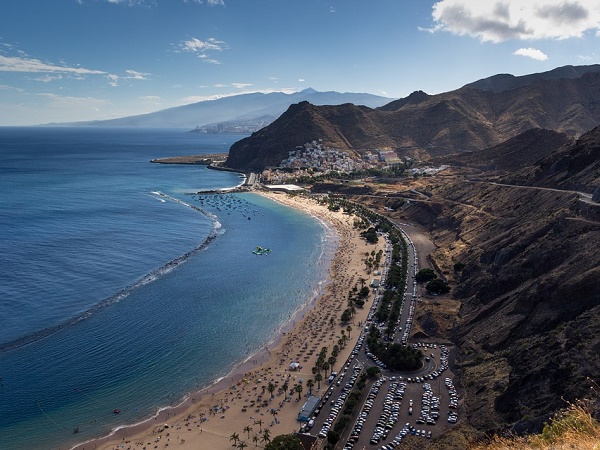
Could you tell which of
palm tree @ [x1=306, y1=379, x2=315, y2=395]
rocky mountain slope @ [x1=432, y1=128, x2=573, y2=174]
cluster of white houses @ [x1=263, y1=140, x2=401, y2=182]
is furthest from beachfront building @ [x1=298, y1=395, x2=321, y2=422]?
cluster of white houses @ [x1=263, y1=140, x2=401, y2=182]

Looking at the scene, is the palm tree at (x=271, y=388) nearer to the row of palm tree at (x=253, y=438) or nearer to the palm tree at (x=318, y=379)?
the palm tree at (x=318, y=379)

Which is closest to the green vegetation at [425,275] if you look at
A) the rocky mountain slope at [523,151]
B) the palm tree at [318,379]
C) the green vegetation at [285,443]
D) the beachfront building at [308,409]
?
→ the palm tree at [318,379]

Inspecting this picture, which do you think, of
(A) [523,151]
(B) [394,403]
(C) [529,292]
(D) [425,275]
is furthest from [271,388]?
(A) [523,151]

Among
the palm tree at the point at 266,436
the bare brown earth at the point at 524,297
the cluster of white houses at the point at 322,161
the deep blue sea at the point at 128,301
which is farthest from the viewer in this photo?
the cluster of white houses at the point at 322,161

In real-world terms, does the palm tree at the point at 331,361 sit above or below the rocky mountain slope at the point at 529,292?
below

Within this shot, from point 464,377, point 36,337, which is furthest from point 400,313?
point 36,337

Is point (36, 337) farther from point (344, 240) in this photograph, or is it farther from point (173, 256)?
point (344, 240)
